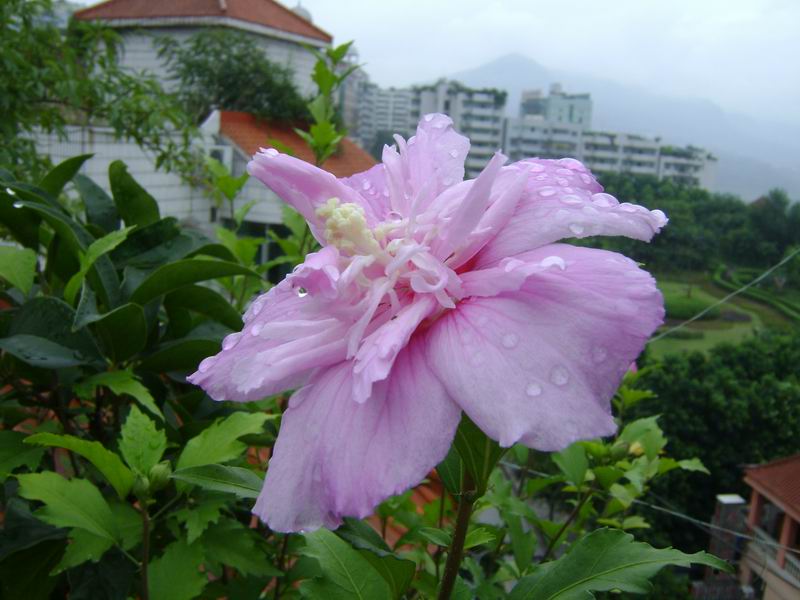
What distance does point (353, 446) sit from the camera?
35 centimetres

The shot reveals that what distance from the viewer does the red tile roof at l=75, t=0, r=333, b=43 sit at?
7742 mm

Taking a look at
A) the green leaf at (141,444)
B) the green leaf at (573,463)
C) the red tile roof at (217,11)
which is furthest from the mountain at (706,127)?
the red tile roof at (217,11)

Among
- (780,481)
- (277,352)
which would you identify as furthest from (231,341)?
(780,481)

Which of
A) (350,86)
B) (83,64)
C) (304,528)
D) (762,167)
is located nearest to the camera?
(304,528)

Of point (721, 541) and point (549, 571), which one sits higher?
point (549, 571)

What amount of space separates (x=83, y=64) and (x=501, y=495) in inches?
75.6

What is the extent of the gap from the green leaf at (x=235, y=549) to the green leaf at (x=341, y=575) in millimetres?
174

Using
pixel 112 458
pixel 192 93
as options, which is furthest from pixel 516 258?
pixel 192 93

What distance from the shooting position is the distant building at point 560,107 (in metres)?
3.53

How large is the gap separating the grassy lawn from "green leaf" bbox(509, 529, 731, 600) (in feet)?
4.21

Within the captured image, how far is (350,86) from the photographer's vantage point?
452 cm

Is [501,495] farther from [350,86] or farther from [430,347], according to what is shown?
[350,86]

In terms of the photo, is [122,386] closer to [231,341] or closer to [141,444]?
[141,444]

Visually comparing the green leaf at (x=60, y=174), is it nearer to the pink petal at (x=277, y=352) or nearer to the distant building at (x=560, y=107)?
the pink petal at (x=277, y=352)
